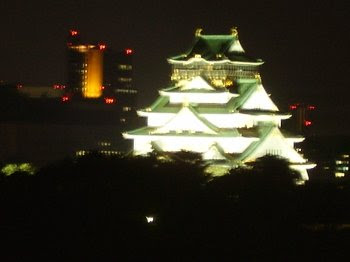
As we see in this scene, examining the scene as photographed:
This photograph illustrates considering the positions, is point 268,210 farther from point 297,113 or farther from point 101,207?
point 297,113

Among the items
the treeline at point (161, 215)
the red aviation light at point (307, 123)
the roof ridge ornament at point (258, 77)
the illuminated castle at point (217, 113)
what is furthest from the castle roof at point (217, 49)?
the red aviation light at point (307, 123)

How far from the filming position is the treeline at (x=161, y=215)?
84.8 feet

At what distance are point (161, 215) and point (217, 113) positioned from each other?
12.8 m

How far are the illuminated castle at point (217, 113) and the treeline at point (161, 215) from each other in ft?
24.7

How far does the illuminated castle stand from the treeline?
7.54 meters

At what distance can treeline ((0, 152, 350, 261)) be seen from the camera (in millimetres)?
25844

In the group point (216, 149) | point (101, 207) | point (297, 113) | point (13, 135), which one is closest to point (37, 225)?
point (101, 207)

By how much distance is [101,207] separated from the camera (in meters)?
26.9

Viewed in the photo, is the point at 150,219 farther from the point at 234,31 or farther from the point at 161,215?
the point at 234,31

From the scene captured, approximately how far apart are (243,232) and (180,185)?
2.96 m

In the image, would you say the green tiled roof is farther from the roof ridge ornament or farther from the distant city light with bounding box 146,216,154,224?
the distant city light with bounding box 146,216,154,224

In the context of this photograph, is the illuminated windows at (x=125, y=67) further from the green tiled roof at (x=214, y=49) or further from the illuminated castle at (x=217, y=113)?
the green tiled roof at (x=214, y=49)

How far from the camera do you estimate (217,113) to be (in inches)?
1571

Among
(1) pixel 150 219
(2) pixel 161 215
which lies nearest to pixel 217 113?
(1) pixel 150 219
